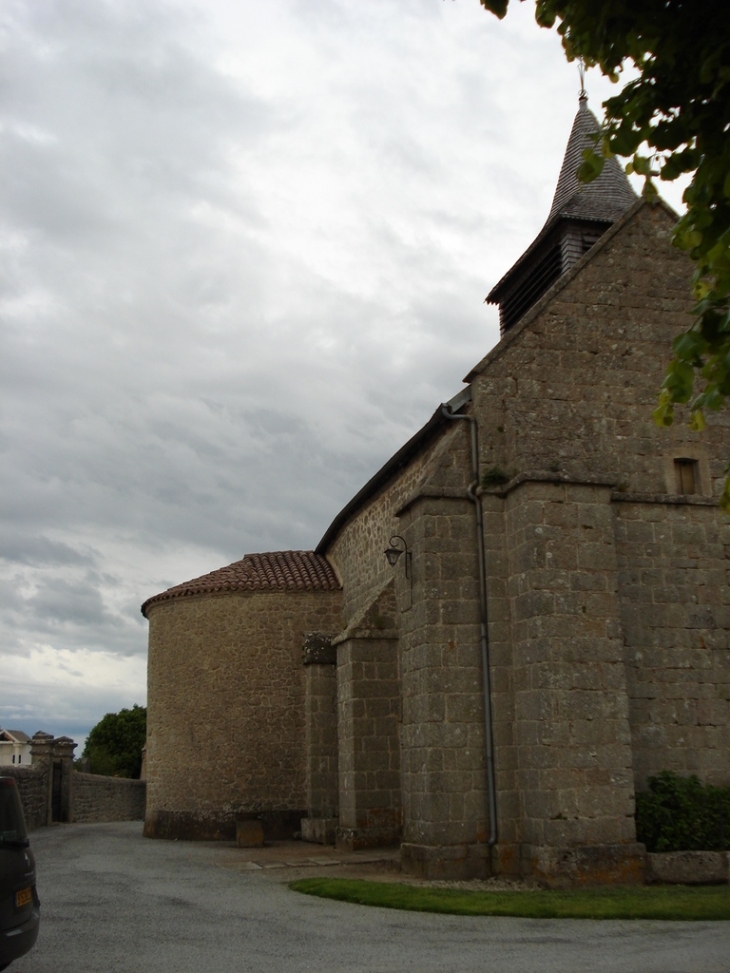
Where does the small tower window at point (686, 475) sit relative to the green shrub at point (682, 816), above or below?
above

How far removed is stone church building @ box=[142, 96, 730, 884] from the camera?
1066 centimetres

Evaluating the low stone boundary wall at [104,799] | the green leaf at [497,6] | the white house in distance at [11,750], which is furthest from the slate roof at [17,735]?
the green leaf at [497,6]

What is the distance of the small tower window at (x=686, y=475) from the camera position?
40.7 ft

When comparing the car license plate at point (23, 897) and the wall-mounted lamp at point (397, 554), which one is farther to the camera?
the wall-mounted lamp at point (397, 554)

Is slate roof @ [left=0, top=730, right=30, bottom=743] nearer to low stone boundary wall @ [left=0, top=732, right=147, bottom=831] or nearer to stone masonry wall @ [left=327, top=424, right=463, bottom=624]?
low stone boundary wall @ [left=0, top=732, right=147, bottom=831]

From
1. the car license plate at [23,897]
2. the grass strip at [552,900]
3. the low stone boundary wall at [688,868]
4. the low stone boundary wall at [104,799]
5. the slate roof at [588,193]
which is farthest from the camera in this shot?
the low stone boundary wall at [104,799]

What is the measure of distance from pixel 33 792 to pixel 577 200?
1805 cm

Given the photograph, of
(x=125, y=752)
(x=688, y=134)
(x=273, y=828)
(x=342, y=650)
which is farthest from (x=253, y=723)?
(x=125, y=752)

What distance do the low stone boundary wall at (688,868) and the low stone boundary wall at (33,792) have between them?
14.7 m

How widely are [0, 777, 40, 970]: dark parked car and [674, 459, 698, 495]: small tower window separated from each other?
9.05 meters

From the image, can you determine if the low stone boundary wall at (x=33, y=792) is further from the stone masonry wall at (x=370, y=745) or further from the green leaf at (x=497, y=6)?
the green leaf at (x=497, y=6)

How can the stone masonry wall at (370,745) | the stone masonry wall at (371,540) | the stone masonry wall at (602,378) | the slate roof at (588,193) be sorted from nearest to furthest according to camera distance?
the stone masonry wall at (602,378)
the stone masonry wall at (370,745)
the stone masonry wall at (371,540)
the slate roof at (588,193)

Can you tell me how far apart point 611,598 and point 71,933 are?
6.68 m

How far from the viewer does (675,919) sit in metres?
8.15
